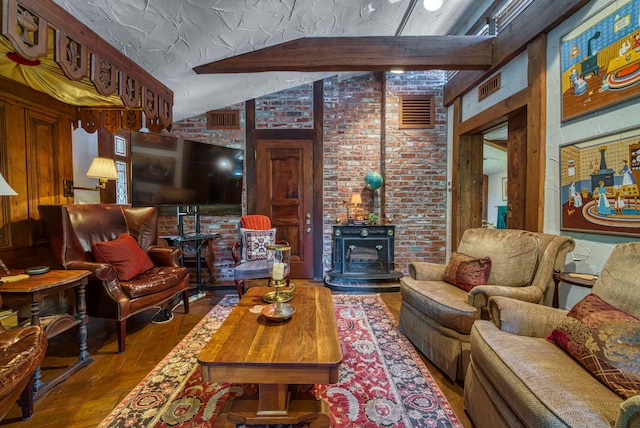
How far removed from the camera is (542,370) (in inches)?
45.0

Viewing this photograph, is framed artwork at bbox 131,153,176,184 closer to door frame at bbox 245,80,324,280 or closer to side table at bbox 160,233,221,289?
side table at bbox 160,233,221,289

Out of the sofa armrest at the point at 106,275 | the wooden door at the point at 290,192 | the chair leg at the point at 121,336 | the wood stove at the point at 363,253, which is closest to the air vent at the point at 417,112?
the wooden door at the point at 290,192

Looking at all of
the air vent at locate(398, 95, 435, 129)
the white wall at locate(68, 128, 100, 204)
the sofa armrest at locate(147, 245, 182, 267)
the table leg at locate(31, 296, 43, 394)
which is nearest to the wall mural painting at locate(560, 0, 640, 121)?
the air vent at locate(398, 95, 435, 129)

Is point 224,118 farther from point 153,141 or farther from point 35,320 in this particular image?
point 35,320

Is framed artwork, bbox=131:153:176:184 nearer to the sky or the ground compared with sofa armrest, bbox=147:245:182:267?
nearer to the sky

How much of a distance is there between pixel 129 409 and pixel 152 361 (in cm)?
Answer: 51

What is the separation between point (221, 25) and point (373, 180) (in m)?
2.59

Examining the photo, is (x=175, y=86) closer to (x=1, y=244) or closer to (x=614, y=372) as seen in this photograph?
(x=1, y=244)

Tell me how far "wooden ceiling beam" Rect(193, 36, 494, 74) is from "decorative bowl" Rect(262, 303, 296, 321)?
235cm

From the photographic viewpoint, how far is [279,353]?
127 cm

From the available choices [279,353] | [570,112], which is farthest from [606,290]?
[279,353]

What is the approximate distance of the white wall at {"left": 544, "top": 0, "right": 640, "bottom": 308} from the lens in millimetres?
1786

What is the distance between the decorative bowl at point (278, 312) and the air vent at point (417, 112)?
331 centimetres

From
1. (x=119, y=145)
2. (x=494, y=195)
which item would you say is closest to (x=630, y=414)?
(x=119, y=145)
